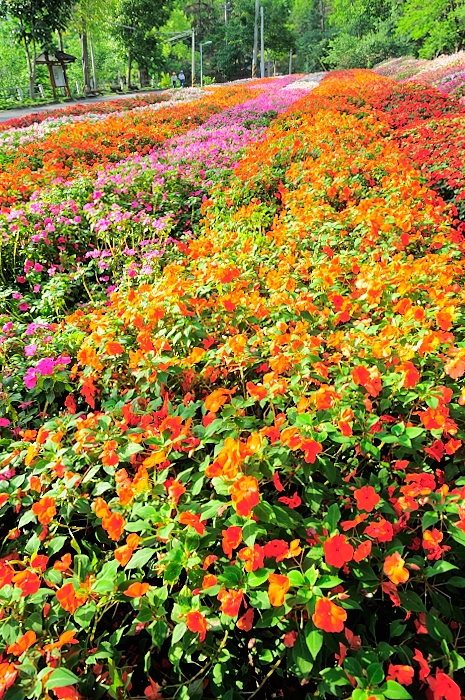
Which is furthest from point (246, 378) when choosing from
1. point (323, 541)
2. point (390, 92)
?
point (390, 92)

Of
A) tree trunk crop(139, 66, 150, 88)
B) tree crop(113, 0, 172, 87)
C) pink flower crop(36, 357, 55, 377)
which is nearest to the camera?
pink flower crop(36, 357, 55, 377)

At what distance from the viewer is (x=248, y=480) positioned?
111cm

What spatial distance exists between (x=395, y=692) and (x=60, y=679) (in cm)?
73

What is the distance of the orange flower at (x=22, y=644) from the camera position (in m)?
1.05

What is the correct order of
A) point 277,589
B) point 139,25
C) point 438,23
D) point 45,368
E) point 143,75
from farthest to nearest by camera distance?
point 143,75 < point 139,25 < point 438,23 < point 45,368 < point 277,589

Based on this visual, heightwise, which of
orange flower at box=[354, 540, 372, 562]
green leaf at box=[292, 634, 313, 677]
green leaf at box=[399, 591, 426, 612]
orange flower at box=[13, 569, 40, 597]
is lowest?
green leaf at box=[292, 634, 313, 677]

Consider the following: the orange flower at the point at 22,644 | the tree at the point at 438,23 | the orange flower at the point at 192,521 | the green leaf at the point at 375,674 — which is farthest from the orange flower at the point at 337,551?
the tree at the point at 438,23

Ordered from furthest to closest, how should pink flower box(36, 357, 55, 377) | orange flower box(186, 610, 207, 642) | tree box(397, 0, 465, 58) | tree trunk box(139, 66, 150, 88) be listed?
1. tree trunk box(139, 66, 150, 88)
2. tree box(397, 0, 465, 58)
3. pink flower box(36, 357, 55, 377)
4. orange flower box(186, 610, 207, 642)

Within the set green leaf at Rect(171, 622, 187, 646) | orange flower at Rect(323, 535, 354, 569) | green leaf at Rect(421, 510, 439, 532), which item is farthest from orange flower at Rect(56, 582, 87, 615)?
green leaf at Rect(421, 510, 439, 532)

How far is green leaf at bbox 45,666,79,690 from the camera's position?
3.22 ft

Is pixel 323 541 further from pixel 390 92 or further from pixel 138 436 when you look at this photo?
pixel 390 92

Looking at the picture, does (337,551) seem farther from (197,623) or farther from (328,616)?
(197,623)

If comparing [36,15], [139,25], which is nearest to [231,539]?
[36,15]

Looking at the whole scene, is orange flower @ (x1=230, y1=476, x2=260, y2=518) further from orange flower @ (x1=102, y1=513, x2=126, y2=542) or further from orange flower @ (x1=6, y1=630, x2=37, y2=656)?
orange flower @ (x1=6, y1=630, x2=37, y2=656)
